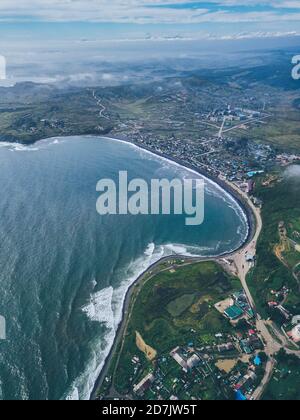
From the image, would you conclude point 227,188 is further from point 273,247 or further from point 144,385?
point 144,385

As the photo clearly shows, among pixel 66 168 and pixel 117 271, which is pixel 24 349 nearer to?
pixel 117 271

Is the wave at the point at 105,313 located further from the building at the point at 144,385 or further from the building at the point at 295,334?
the building at the point at 295,334

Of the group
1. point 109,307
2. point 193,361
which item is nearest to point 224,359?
point 193,361

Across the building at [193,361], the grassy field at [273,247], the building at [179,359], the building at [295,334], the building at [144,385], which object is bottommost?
the building at [144,385]

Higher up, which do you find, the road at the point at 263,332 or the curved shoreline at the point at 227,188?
the curved shoreline at the point at 227,188

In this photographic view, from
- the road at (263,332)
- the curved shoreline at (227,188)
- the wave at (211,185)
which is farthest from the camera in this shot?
the wave at (211,185)

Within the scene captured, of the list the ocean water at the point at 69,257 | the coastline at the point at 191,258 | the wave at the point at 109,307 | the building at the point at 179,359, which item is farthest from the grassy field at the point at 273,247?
the building at the point at 179,359

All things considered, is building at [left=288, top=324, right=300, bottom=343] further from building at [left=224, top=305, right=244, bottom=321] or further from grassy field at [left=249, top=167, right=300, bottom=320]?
building at [left=224, top=305, right=244, bottom=321]

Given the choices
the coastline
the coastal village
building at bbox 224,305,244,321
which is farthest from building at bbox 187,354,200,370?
the coastline
